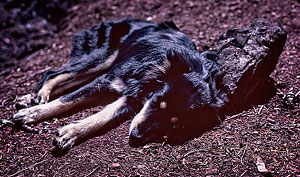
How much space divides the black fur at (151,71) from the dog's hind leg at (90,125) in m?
0.05

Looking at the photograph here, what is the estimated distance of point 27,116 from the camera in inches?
140

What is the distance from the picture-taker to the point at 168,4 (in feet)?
20.5

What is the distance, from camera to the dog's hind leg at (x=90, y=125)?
10.4ft

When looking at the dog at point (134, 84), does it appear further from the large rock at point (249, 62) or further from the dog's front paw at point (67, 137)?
the large rock at point (249, 62)

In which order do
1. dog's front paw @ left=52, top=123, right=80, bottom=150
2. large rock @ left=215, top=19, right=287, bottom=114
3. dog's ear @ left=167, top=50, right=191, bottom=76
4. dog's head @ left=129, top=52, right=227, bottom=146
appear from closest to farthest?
dog's front paw @ left=52, top=123, right=80, bottom=150 → dog's head @ left=129, top=52, right=227, bottom=146 → large rock @ left=215, top=19, right=287, bottom=114 → dog's ear @ left=167, top=50, right=191, bottom=76

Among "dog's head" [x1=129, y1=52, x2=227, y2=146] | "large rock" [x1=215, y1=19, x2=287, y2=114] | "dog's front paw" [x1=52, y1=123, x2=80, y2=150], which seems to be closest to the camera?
"dog's front paw" [x1=52, y1=123, x2=80, y2=150]

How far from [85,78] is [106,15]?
2380 mm

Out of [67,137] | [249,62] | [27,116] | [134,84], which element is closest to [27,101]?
[27,116]

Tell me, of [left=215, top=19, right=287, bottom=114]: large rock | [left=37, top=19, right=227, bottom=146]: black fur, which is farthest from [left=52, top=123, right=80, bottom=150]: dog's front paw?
[left=215, top=19, right=287, bottom=114]: large rock

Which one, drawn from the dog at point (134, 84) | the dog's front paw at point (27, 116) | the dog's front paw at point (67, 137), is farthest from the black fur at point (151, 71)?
the dog's front paw at point (67, 137)

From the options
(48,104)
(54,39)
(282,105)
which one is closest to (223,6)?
(282,105)

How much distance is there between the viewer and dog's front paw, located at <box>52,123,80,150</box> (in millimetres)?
3123

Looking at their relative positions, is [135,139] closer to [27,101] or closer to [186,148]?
[186,148]

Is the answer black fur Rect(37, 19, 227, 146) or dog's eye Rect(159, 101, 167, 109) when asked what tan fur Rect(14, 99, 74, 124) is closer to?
black fur Rect(37, 19, 227, 146)
